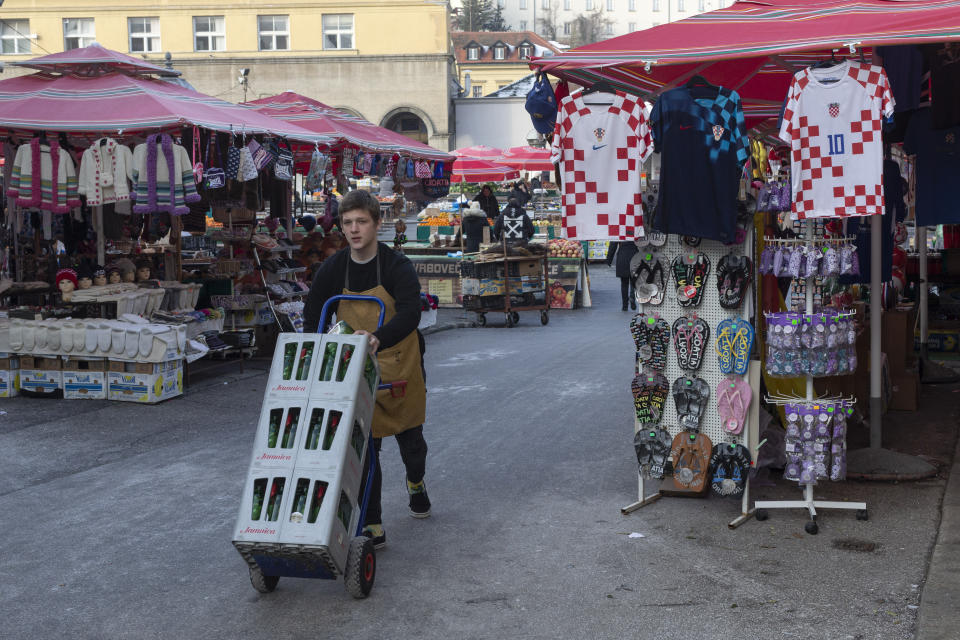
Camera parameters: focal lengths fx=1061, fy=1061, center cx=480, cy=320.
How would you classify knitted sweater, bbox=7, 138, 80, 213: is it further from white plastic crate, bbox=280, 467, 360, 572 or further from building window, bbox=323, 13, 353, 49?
building window, bbox=323, 13, 353, 49

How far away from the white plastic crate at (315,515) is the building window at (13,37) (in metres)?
49.8

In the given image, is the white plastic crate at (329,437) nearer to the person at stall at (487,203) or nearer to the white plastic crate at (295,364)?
the white plastic crate at (295,364)

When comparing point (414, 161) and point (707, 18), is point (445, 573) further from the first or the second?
point (414, 161)

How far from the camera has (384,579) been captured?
5.12 m

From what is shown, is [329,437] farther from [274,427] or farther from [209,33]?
[209,33]

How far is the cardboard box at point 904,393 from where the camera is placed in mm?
9133

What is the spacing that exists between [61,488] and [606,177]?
13.5 feet

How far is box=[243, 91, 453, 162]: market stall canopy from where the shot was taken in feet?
46.4

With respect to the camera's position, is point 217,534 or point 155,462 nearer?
point 217,534

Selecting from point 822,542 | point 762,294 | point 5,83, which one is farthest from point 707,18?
point 5,83

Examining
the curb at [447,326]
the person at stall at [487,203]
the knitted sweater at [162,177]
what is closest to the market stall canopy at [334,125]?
the curb at [447,326]

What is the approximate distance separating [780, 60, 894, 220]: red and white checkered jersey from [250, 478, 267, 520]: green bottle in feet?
10.8

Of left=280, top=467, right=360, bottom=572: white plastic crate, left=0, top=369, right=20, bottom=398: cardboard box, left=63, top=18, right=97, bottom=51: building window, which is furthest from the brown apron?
left=63, top=18, right=97, bottom=51: building window

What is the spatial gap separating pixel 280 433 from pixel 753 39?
3.40m
